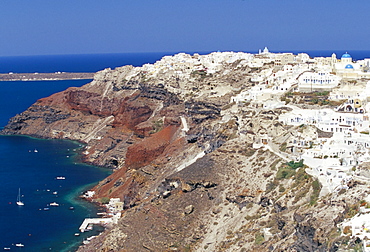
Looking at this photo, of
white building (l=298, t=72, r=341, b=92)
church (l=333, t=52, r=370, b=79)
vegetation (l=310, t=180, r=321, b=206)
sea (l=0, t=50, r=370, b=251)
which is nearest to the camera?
vegetation (l=310, t=180, r=321, b=206)

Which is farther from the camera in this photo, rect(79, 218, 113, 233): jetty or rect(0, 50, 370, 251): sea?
rect(79, 218, 113, 233): jetty

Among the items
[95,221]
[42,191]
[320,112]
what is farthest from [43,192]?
[320,112]

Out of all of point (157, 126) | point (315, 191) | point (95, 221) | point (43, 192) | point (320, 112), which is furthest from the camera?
point (157, 126)

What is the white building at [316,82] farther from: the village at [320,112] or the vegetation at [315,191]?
the vegetation at [315,191]

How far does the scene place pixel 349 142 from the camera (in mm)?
47906

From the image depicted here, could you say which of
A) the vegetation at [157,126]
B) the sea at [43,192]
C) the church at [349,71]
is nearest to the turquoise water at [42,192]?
the sea at [43,192]

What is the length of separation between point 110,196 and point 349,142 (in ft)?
102

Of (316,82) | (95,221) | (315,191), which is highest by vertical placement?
(316,82)

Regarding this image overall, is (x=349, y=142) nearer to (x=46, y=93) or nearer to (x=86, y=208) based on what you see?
(x=86, y=208)

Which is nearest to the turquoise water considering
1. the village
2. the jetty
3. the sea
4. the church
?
the sea

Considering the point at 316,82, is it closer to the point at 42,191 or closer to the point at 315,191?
the point at 315,191

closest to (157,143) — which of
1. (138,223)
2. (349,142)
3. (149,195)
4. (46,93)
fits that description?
(149,195)

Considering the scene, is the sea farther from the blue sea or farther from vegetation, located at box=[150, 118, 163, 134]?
vegetation, located at box=[150, 118, 163, 134]

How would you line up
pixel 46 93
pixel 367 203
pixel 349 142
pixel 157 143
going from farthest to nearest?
1. pixel 46 93
2. pixel 157 143
3. pixel 349 142
4. pixel 367 203
